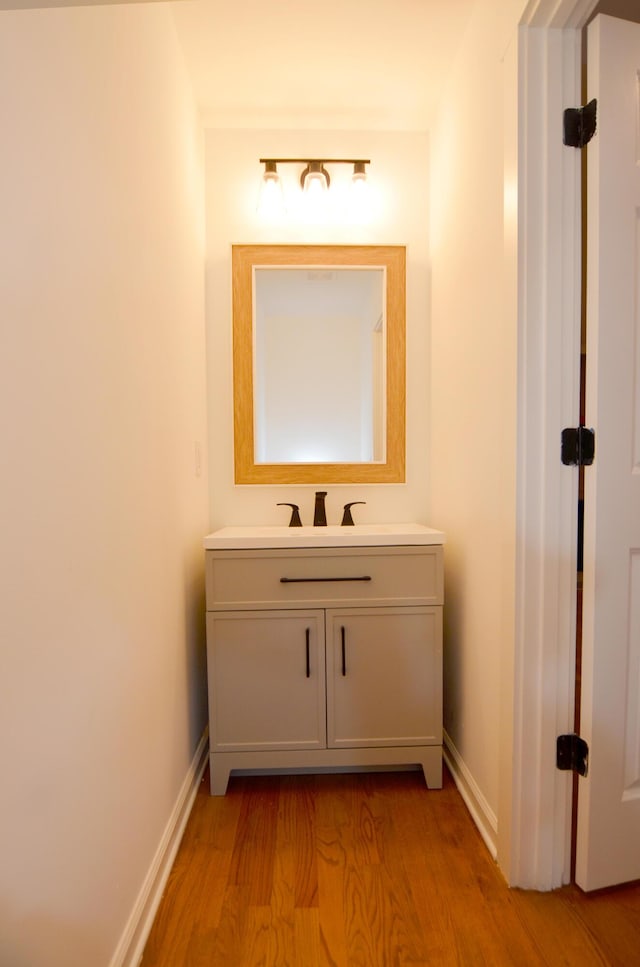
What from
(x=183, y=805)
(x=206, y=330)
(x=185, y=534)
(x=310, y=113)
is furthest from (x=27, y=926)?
(x=310, y=113)

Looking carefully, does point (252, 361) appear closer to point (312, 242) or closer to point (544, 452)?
point (312, 242)

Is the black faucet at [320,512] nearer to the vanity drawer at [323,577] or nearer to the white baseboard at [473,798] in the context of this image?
the vanity drawer at [323,577]

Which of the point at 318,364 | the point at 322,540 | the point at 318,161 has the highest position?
the point at 318,161

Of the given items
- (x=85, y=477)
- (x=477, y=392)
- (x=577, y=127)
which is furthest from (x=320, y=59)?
(x=85, y=477)

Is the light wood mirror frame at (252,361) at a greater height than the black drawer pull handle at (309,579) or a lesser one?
greater


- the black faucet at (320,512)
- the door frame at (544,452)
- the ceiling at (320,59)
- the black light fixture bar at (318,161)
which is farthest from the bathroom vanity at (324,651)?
the ceiling at (320,59)

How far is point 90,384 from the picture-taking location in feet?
2.90

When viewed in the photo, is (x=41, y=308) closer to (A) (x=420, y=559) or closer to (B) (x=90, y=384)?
(B) (x=90, y=384)

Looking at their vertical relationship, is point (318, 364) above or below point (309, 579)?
above

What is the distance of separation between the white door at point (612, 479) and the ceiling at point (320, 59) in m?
0.70

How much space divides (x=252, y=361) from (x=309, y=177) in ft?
2.49

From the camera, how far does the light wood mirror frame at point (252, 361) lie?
6.28ft

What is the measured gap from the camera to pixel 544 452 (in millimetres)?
1124

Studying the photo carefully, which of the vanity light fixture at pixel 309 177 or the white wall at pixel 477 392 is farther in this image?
the vanity light fixture at pixel 309 177
